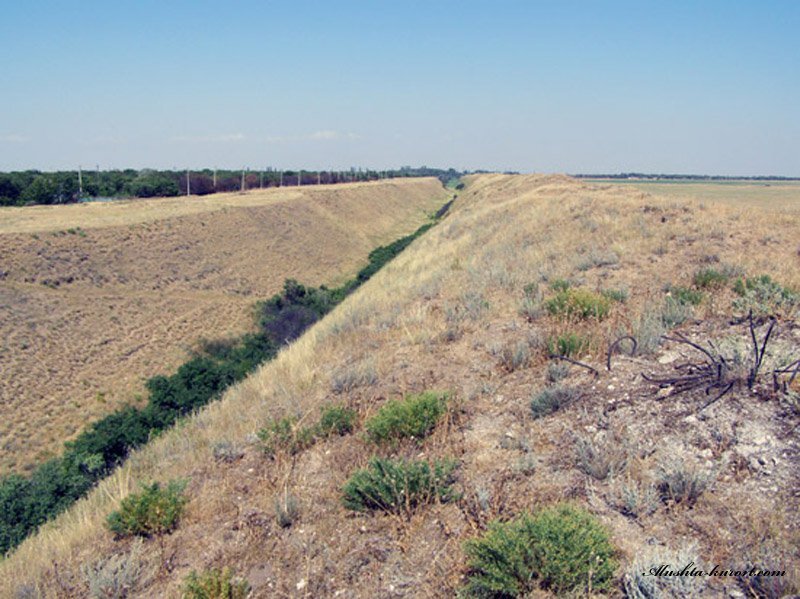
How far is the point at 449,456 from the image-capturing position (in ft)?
15.4

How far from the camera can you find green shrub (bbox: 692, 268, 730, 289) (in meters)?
8.12

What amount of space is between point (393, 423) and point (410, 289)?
787 centimetres

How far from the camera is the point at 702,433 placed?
14.0 feet

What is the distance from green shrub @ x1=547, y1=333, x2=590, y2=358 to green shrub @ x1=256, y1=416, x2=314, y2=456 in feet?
Result: 9.82

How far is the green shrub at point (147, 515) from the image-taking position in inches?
176

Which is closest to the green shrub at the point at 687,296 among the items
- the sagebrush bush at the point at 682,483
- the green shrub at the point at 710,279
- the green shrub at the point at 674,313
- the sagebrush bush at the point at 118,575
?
the green shrub at the point at 674,313

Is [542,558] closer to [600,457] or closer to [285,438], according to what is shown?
[600,457]

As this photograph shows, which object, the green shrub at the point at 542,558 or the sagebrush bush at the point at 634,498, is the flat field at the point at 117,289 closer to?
the green shrub at the point at 542,558

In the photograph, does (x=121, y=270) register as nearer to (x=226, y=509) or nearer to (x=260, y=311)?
(x=260, y=311)

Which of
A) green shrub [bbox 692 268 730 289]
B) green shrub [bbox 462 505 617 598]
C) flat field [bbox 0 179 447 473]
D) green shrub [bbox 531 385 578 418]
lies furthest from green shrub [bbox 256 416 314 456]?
flat field [bbox 0 179 447 473]

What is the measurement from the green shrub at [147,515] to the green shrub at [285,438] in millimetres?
1036

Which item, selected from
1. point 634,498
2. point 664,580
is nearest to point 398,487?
point 634,498

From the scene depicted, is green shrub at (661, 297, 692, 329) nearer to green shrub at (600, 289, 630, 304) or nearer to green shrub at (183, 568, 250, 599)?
green shrub at (600, 289, 630, 304)

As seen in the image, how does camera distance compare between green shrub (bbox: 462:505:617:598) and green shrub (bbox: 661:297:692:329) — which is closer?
green shrub (bbox: 462:505:617:598)
